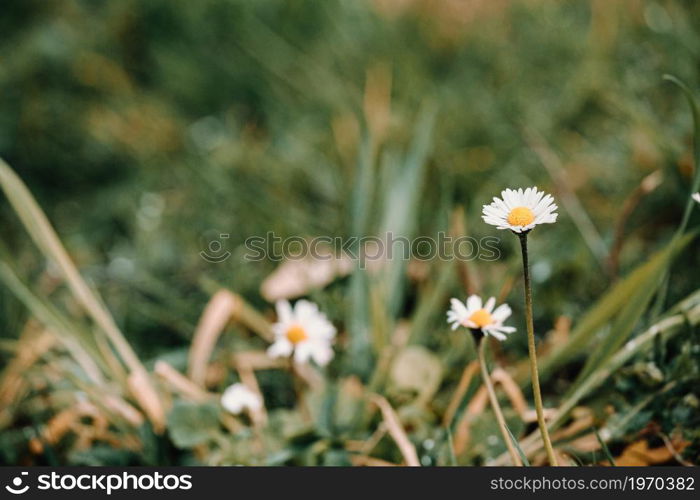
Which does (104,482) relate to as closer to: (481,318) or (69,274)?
(69,274)

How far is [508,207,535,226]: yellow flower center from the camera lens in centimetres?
52

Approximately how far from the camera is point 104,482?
66 cm

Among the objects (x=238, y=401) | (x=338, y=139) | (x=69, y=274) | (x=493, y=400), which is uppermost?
(x=338, y=139)

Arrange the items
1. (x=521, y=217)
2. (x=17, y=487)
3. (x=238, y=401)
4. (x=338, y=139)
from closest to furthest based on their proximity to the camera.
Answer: (x=521, y=217), (x=17, y=487), (x=238, y=401), (x=338, y=139)

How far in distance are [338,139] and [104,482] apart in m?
0.85

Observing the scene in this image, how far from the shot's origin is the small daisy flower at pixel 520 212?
1.69ft

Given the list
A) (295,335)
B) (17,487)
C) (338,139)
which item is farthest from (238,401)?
(338,139)

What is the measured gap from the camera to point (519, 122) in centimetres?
125

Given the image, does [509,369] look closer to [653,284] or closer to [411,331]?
[411,331]

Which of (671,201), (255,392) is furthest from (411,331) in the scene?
(671,201)

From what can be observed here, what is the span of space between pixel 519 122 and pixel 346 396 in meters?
0.71

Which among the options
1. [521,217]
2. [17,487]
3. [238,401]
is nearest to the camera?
[521,217]

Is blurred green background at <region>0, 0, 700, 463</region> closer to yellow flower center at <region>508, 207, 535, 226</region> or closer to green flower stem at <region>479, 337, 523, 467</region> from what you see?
green flower stem at <region>479, 337, 523, 467</region>

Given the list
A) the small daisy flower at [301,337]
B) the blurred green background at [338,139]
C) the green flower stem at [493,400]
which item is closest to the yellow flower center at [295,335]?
the small daisy flower at [301,337]
